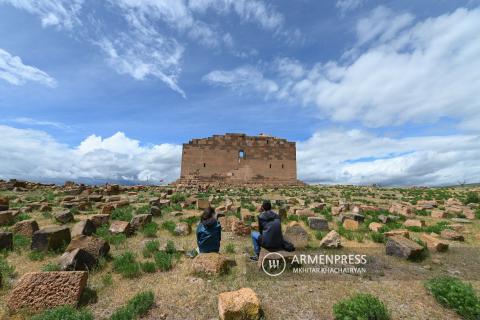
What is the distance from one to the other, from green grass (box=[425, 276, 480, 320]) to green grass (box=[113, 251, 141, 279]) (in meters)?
5.43

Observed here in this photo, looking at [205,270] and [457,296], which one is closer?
[457,296]

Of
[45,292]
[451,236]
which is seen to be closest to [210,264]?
[45,292]

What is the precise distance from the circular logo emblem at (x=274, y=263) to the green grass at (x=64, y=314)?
328cm

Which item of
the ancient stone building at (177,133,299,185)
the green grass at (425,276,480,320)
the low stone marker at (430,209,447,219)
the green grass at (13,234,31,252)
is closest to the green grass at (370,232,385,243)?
the green grass at (425,276,480,320)

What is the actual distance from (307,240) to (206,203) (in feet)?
21.7

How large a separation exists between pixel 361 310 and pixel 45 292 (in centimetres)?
465

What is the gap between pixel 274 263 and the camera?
18.9 feet

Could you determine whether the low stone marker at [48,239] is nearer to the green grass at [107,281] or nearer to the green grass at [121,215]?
the green grass at [107,281]

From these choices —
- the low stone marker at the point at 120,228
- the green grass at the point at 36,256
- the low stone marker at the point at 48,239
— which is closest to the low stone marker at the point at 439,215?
the low stone marker at the point at 120,228

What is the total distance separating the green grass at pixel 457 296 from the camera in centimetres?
381

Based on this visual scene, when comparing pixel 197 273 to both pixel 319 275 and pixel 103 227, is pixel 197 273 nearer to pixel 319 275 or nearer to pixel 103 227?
pixel 319 275

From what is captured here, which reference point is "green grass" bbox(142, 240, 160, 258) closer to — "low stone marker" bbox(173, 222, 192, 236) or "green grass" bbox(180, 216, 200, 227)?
"low stone marker" bbox(173, 222, 192, 236)

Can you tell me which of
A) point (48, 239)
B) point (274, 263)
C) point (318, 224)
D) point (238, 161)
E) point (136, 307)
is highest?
point (238, 161)

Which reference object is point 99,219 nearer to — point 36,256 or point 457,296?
point 36,256
